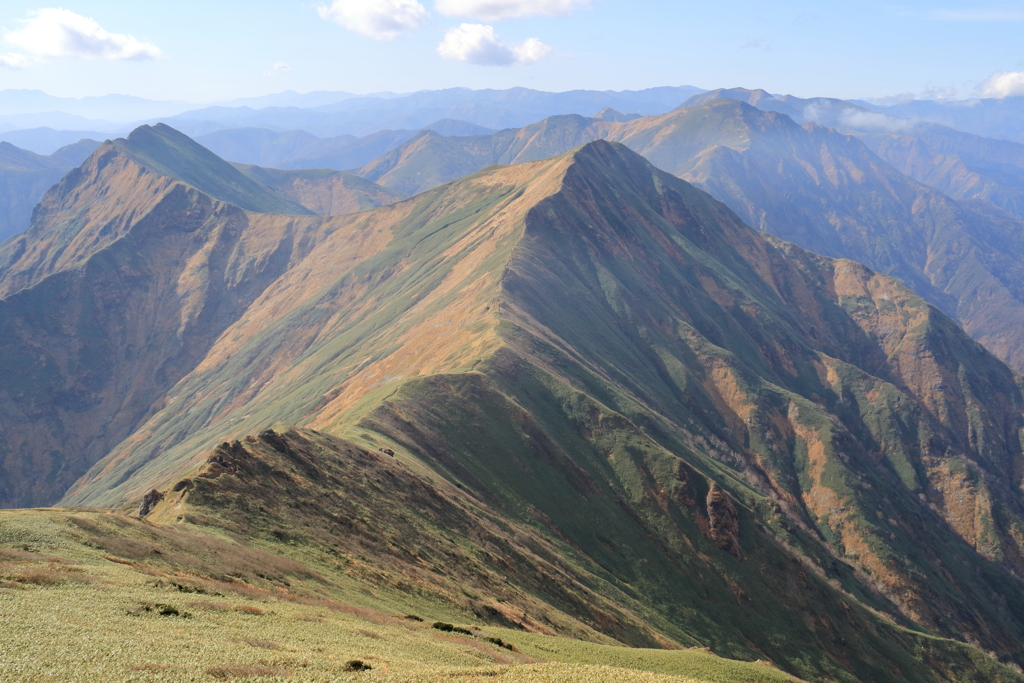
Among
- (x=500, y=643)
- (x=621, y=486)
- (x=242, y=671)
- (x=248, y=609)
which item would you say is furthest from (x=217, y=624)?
(x=621, y=486)

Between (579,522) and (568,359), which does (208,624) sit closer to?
(579,522)

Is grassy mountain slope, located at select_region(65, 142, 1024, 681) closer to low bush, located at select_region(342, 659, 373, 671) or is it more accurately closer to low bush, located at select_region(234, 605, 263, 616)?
low bush, located at select_region(234, 605, 263, 616)

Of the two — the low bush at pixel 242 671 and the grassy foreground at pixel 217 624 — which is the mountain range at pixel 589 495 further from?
the low bush at pixel 242 671

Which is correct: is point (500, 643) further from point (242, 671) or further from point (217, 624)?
point (242, 671)

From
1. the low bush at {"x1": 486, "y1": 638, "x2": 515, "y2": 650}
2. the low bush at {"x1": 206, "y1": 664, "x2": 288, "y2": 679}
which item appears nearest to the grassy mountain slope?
the low bush at {"x1": 486, "y1": 638, "x2": 515, "y2": 650}

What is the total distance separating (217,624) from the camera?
133ft

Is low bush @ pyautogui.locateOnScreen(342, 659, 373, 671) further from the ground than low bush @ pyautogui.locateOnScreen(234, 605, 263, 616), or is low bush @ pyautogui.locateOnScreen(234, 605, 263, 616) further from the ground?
low bush @ pyautogui.locateOnScreen(342, 659, 373, 671)

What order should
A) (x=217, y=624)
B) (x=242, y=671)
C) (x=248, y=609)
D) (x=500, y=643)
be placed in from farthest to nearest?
(x=500, y=643) → (x=248, y=609) → (x=217, y=624) → (x=242, y=671)

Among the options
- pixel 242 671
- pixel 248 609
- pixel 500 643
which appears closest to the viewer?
pixel 242 671

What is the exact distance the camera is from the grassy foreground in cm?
3253

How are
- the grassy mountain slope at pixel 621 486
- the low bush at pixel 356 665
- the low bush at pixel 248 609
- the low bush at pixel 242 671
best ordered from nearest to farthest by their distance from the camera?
the low bush at pixel 242 671 → the low bush at pixel 356 665 → the low bush at pixel 248 609 → the grassy mountain slope at pixel 621 486

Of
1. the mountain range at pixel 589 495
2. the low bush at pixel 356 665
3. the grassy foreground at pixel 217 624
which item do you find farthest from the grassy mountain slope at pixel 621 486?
the low bush at pixel 356 665

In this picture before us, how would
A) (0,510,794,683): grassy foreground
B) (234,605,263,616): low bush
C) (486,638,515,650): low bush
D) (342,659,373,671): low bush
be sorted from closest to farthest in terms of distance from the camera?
1. (0,510,794,683): grassy foreground
2. (342,659,373,671): low bush
3. (234,605,263,616): low bush
4. (486,638,515,650): low bush

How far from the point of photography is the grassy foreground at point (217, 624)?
107 ft
